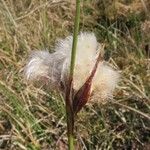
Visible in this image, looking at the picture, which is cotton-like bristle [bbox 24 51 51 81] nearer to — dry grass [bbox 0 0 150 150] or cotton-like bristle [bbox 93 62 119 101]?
cotton-like bristle [bbox 93 62 119 101]

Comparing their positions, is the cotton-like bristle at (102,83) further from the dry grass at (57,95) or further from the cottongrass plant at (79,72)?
the dry grass at (57,95)

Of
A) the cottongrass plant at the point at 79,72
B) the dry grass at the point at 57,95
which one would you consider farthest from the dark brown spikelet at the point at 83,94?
the dry grass at the point at 57,95

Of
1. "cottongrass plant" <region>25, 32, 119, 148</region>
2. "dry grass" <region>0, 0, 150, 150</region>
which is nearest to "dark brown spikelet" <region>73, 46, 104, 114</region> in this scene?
"cottongrass plant" <region>25, 32, 119, 148</region>

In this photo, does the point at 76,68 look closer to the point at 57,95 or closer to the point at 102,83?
the point at 102,83

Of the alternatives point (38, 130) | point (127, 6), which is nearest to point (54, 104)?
point (38, 130)

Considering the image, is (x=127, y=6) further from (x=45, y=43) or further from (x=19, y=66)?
(x=19, y=66)
